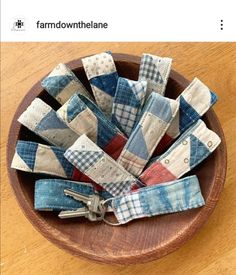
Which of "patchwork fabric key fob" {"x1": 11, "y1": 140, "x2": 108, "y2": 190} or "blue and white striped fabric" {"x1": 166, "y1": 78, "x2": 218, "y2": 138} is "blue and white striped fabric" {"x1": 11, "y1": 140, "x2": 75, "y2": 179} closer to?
"patchwork fabric key fob" {"x1": 11, "y1": 140, "x2": 108, "y2": 190}

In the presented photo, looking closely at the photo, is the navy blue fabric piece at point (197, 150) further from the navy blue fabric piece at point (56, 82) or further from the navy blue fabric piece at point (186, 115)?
the navy blue fabric piece at point (56, 82)

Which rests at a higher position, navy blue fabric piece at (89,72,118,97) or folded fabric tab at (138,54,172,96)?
folded fabric tab at (138,54,172,96)

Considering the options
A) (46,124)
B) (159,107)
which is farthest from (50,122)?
(159,107)

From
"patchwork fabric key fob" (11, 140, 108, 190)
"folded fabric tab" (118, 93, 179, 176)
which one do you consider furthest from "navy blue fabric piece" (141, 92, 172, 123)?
"patchwork fabric key fob" (11, 140, 108, 190)

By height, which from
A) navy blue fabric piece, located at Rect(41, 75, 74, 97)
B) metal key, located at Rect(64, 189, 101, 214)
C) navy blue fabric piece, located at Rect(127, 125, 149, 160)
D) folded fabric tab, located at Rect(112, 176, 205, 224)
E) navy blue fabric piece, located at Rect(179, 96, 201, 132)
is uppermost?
navy blue fabric piece, located at Rect(41, 75, 74, 97)

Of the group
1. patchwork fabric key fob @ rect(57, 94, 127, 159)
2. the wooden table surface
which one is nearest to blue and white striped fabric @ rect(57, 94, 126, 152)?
patchwork fabric key fob @ rect(57, 94, 127, 159)
